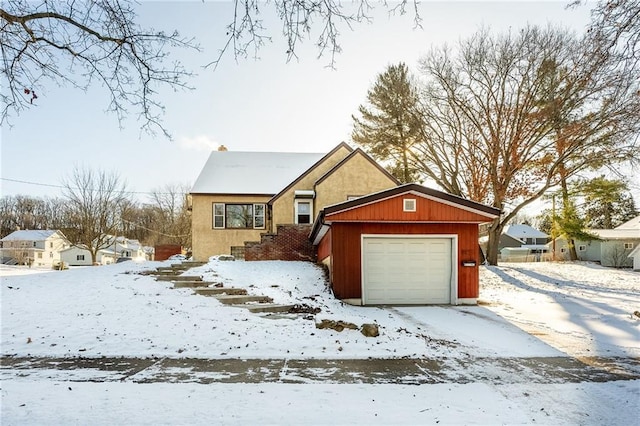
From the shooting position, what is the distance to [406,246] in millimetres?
11125

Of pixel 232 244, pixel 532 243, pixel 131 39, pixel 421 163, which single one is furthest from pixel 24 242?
pixel 532 243

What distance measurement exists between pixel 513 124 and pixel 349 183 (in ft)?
36.5

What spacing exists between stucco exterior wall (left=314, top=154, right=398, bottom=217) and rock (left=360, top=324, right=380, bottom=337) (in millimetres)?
10660

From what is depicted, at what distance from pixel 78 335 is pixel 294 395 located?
467 cm

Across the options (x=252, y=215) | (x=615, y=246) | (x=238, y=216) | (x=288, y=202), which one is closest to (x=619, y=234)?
(x=615, y=246)

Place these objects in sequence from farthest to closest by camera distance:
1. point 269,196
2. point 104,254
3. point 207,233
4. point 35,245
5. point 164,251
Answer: point 35,245 < point 104,254 < point 164,251 < point 269,196 < point 207,233

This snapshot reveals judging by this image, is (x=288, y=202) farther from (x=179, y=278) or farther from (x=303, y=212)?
(x=179, y=278)

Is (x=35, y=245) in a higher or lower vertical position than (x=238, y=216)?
lower

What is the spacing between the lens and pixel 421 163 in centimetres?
2509

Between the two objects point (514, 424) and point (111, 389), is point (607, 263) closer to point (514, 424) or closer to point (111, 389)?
point (514, 424)

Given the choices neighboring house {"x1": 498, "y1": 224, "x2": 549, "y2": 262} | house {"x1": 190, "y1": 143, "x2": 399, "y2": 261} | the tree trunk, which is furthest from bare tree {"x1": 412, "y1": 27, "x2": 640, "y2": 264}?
neighboring house {"x1": 498, "y1": 224, "x2": 549, "y2": 262}

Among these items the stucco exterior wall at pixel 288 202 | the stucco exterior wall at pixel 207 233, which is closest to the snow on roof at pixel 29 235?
the stucco exterior wall at pixel 207 233

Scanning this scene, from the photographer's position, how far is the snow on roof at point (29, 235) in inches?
2105

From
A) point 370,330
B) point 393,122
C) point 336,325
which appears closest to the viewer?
point 370,330
